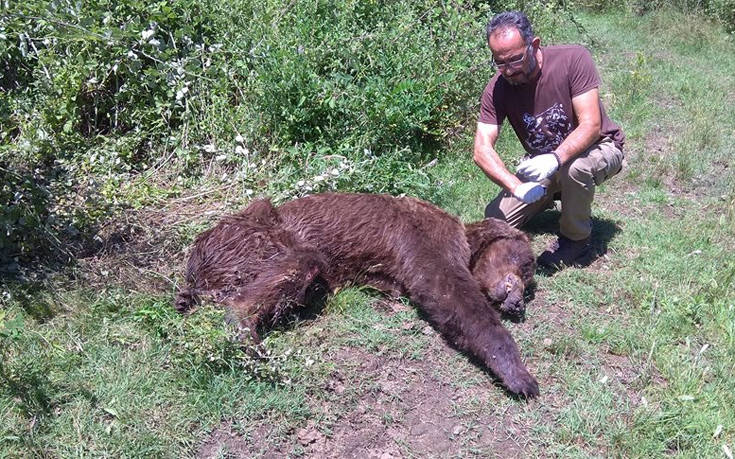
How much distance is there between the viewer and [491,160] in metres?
5.21

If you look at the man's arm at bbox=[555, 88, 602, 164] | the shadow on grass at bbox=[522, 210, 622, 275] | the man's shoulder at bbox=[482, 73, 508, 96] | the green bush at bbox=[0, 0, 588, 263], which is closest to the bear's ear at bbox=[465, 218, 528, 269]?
the shadow on grass at bbox=[522, 210, 622, 275]

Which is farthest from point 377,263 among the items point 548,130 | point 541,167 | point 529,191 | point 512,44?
point 512,44

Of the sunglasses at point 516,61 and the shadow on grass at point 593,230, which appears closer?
the sunglasses at point 516,61

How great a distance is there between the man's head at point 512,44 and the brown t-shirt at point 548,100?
209mm

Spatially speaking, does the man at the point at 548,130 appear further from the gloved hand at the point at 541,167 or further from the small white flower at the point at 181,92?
the small white flower at the point at 181,92

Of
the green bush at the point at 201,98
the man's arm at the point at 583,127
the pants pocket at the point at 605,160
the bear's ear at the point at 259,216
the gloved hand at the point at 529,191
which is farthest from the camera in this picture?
the green bush at the point at 201,98

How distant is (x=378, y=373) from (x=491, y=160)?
201 centimetres

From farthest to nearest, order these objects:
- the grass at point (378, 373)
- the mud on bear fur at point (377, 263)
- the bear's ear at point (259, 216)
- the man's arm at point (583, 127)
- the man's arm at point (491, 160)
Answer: the man's arm at point (491, 160), the man's arm at point (583, 127), the bear's ear at point (259, 216), the mud on bear fur at point (377, 263), the grass at point (378, 373)

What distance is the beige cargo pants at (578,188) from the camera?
5.21 metres

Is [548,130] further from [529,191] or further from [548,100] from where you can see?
[529,191]

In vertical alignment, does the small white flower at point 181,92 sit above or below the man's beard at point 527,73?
below

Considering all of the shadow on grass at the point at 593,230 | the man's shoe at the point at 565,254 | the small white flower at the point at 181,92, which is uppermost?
the small white flower at the point at 181,92

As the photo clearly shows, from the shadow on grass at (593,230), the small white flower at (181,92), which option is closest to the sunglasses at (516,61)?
the shadow on grass at (593,230)

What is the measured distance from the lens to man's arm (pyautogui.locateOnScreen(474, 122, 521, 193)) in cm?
503
